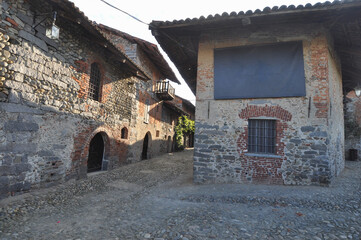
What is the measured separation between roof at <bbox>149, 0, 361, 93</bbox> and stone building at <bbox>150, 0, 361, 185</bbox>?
3cm

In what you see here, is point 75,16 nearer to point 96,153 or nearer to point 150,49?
point 96,153

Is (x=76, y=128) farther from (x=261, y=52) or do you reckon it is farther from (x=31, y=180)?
(x=261, y=52)

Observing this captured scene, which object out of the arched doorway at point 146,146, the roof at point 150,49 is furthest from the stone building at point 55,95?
the arched doorway at point 146,146

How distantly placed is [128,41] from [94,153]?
760 centimetres

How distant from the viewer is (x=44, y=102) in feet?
17.6

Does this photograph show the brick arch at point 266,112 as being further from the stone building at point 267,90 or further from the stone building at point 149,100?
the stone building at point 149,100

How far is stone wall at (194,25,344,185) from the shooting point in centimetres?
543

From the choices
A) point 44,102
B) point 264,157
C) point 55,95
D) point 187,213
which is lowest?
point 187,213

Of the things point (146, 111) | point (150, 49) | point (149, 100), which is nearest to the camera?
point (150, 49)

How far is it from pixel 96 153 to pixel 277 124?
24.1ft

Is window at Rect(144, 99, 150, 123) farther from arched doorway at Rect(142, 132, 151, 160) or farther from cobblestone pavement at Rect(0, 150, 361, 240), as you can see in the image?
cobblestone pavement at Rect(0, 150, 361, 240)

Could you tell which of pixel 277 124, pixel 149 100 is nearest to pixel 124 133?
pixel 149 100

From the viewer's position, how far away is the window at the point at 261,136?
588 cm

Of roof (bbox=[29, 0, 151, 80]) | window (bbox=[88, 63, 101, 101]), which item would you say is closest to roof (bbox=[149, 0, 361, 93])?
roof (bbox=[29, 0, 151, 80])
